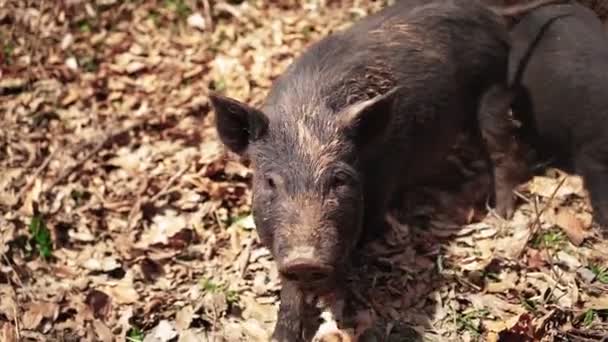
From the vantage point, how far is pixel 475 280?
4.51 m

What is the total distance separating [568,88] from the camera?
193 inches

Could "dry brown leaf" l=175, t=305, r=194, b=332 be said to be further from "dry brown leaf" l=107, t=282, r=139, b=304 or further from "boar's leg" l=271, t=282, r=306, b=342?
"boar's leg" l=271, t=282, r=306, b=342

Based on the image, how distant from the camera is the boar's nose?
3.56 m

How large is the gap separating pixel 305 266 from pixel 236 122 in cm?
91

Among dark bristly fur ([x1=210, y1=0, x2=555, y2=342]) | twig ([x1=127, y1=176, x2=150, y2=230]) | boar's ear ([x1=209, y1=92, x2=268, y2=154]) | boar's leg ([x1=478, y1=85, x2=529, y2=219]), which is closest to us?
dark bristly fur ([x1=210, y1=0, x2=555, y2=342])

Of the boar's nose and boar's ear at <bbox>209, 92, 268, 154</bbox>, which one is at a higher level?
boar's ear at <bbox>209, 92, 268, 154</bbox>

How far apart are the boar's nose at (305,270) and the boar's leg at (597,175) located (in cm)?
197

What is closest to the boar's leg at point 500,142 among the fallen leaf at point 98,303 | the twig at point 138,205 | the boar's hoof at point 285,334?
the boar's hoof at point 285,334

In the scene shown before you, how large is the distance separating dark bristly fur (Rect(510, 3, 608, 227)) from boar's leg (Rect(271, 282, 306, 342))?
6.21 ft

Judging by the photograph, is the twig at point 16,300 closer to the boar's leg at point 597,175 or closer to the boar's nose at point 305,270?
the boar's nose at point 305,270

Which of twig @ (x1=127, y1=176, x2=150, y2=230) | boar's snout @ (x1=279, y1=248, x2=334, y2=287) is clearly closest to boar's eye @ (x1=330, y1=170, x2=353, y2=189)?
boar's snout @ (x1=279, y1=248, x2=334, y2=287)

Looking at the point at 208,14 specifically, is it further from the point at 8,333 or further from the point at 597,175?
the point at 597,175

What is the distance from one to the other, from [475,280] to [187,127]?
94.0 inches

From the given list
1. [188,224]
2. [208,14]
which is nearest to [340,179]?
[188,224]
